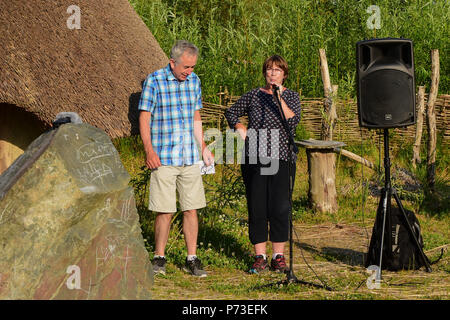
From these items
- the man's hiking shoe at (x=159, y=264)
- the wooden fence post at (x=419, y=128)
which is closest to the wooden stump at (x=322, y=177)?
the wooden fence post at (x=419, y=128)

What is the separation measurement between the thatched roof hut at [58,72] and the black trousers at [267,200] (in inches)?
46.5

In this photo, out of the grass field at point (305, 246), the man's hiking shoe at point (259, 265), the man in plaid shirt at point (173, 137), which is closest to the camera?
the grass field at point (305, 246)

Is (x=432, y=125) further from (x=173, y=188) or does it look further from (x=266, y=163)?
(x=173, y=188)

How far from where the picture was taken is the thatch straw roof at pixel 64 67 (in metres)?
5.66

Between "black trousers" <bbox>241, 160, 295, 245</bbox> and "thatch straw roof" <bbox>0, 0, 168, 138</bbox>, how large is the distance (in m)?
1.19

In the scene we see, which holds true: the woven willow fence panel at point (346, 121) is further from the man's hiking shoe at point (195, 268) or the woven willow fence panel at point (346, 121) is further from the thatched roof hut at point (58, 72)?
the man's hiking shoe at point (195, 268)

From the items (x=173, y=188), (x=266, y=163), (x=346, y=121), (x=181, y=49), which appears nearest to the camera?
(x=181, y=49)

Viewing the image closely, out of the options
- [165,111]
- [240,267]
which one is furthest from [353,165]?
[165,111]

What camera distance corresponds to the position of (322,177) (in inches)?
320

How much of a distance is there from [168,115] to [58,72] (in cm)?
118

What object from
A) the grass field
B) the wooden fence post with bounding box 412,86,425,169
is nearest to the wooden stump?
the grass field

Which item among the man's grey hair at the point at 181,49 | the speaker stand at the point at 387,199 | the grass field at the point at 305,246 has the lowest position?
the grass field at the point at 305,246

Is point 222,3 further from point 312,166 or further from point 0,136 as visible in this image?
point 0,136

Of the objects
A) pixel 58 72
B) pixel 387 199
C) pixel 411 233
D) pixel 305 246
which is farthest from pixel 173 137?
pixel 305 246
